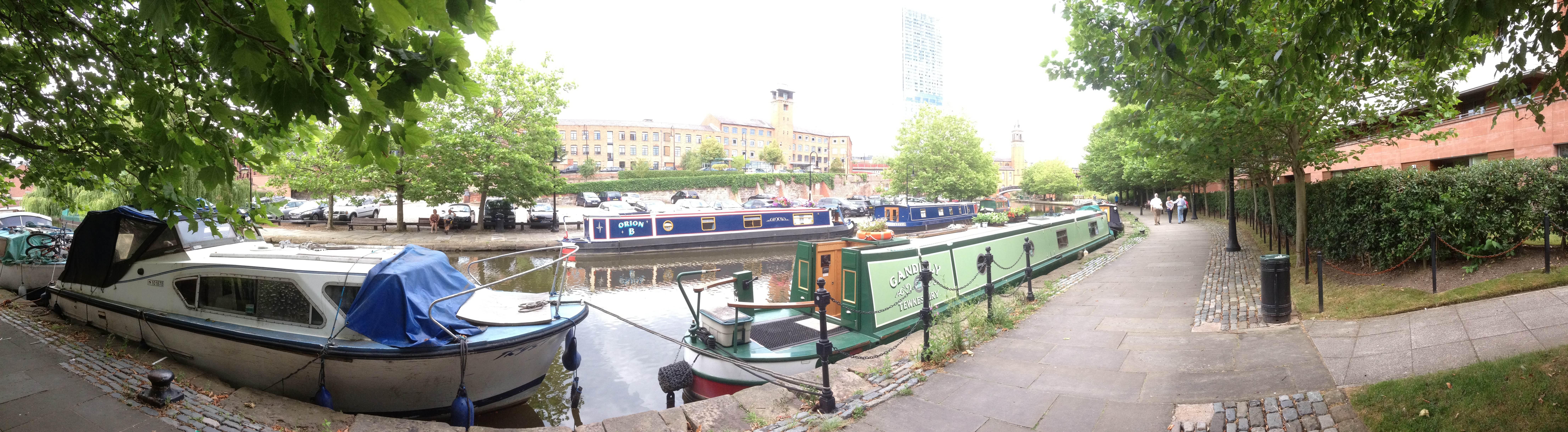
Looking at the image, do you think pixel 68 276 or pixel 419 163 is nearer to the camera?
pixel 68 276

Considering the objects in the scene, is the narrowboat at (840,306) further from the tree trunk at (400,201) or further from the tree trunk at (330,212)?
the tree trunk at (330,212)

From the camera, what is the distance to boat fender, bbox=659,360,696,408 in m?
7.14

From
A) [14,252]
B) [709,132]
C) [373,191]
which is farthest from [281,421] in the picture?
[709,132]

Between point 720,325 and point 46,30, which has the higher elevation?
point 46,30

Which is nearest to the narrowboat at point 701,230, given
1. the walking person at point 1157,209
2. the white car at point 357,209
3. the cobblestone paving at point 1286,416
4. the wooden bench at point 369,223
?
the wooden bench at point 369,223

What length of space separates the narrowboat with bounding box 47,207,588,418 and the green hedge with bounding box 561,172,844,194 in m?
44.2

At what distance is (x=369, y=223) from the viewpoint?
29297mm

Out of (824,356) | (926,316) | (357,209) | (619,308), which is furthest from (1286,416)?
(357,209)

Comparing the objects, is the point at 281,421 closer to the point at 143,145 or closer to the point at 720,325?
the point at 143,145

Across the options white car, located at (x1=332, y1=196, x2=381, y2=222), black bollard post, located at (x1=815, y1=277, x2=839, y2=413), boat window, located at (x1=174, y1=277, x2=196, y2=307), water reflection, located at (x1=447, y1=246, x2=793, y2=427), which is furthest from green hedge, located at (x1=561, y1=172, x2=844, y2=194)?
black bollard post, located at (x1=815, y1=277, x2=839, y2=413)

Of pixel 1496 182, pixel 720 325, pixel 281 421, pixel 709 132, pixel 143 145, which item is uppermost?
pixel 709 132

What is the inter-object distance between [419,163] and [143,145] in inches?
815

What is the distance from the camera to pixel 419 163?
23703 mm

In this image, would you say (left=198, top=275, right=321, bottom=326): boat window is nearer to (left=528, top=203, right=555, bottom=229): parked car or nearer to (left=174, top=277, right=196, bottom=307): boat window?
(left=174, top=277, right=196, bottom=307): boat window
